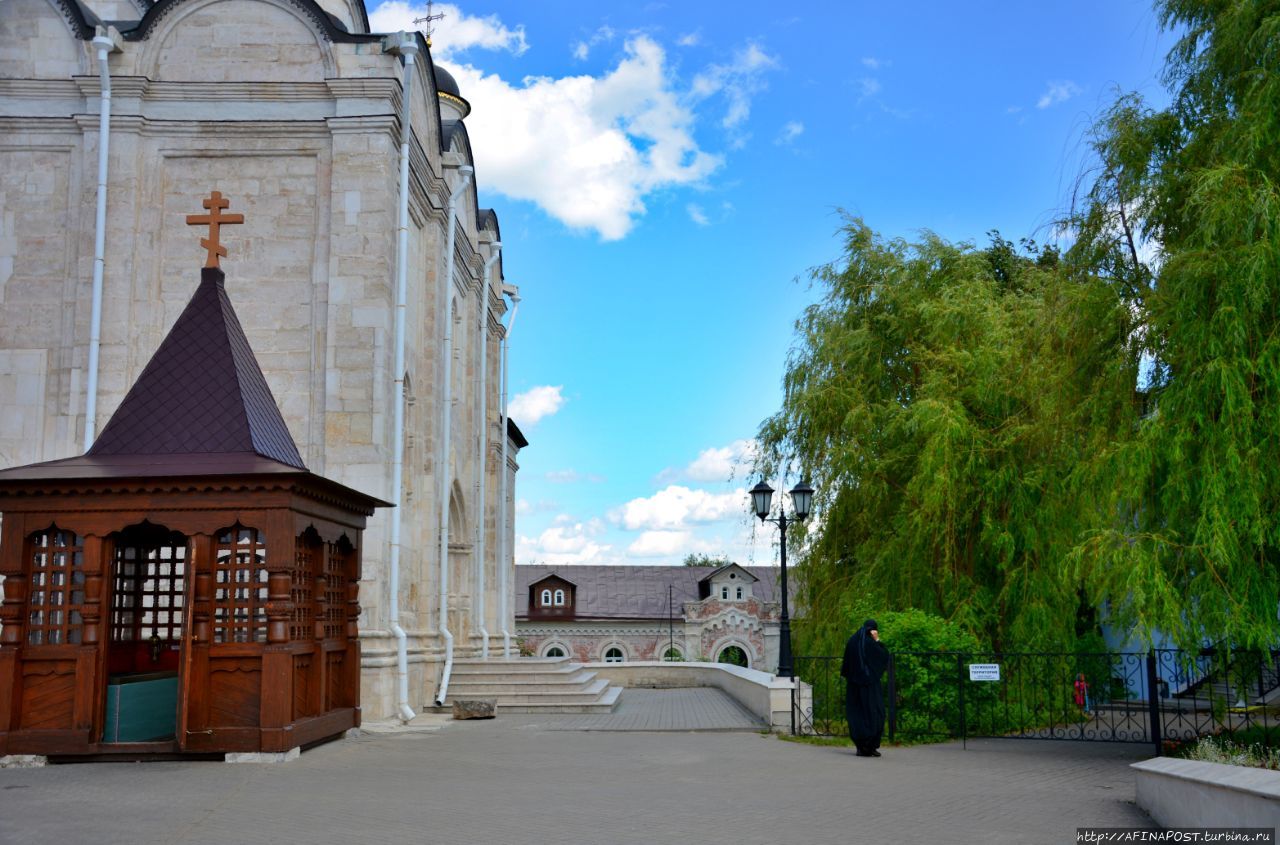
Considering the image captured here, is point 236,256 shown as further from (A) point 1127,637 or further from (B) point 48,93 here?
(A) point 1127,637

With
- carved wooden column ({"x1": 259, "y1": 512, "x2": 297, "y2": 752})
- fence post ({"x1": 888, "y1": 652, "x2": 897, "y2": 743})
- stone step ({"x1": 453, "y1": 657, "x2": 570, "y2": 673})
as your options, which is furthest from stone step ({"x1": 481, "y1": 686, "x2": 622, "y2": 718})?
carved wooden column ({"x1": 259, "y1": 512, "x2": 297, "y2": 752})

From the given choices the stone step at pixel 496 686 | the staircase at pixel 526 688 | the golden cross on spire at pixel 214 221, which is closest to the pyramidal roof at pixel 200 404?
the golden cross on spire at pixel 214 221

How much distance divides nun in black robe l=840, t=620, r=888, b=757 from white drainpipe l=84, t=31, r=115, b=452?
38.8 ft

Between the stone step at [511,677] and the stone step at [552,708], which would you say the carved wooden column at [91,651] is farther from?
the stone step at [511,677]

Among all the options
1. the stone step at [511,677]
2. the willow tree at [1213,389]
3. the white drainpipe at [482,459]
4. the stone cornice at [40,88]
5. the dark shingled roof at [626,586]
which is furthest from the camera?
the dark shingled roof at [626,586]

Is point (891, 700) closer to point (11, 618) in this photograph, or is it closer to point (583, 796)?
point (583, 796)

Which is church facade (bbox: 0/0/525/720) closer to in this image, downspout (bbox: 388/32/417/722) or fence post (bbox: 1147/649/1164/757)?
downspout (bbox: 388/32/417/722)

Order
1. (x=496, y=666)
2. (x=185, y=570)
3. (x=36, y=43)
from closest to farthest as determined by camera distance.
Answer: (x=185, y=570) → (x=36, y=43) → (x=496, y=666)

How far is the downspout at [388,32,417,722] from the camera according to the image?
674 inches

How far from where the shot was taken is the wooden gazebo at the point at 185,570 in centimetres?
1129

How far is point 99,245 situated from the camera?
17625 mm

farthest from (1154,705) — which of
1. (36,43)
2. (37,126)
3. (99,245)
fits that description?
(36,43)

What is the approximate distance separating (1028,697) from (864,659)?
18.9 feet

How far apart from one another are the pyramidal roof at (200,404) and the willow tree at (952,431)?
29.6ft
